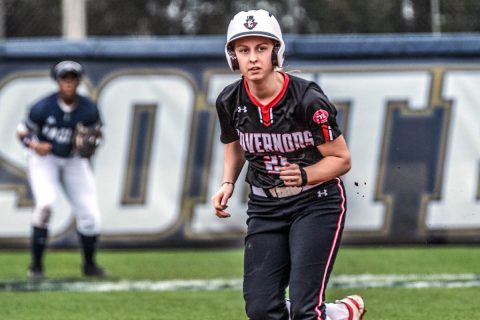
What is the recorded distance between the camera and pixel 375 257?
37.2 ft

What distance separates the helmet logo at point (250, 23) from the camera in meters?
5.29

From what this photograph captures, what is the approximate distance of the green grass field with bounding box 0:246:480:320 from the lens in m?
7.69

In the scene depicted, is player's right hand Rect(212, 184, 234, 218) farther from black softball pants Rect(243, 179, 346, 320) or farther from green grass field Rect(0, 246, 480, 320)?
green grass field Rect(0, 246, 480, 320)

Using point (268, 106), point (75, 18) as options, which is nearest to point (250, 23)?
point (268, 106)

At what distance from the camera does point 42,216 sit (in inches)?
399

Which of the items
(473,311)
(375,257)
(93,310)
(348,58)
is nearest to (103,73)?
(348,58)

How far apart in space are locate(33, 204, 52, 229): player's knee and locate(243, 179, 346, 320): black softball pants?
476cm

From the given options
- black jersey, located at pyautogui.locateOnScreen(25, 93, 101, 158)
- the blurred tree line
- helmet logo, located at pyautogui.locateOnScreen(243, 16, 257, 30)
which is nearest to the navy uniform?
helmet logo, located at pyautogui.locateOnScreen(243, 16, 257, 30)

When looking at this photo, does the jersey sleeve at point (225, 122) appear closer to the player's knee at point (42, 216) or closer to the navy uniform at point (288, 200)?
the navy uniform at point (288, 200)

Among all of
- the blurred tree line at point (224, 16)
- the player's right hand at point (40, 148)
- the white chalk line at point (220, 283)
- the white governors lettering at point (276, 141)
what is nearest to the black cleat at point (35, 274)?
the white chalk line at point (220, 283)

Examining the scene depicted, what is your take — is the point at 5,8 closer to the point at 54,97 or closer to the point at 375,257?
the point at 54,97

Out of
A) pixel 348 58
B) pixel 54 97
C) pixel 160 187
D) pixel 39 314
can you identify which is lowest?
pixel 39 314

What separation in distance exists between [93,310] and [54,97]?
297 centimetres

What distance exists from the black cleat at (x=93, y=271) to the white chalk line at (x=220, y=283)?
1.07 ft
